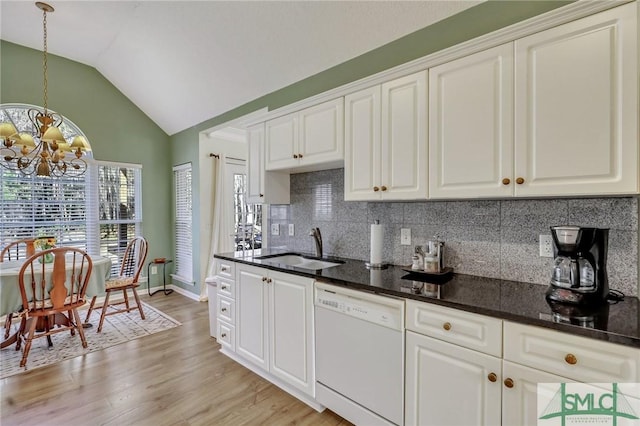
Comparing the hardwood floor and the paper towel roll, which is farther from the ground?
the paper towel roll

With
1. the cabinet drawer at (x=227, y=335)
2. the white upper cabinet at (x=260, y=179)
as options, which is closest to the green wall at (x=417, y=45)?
the white upper cabinet at (x=260, y=179)

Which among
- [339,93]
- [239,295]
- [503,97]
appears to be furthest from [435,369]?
[339,93]

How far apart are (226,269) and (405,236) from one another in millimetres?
1578

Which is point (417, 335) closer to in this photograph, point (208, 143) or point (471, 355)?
point (471, 355)

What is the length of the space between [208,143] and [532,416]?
469cm

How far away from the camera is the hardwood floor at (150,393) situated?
1.97m

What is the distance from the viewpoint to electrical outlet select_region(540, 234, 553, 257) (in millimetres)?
1636

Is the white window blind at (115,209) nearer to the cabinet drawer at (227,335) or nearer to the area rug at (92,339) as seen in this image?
the area rug at (92,339)

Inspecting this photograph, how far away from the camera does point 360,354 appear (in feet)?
5.75

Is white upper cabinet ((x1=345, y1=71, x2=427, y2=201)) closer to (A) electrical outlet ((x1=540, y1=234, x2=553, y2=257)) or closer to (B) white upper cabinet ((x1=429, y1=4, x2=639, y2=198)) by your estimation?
(B) white upper cabinet ((x1=429, y1=4, x2=639, y2=198))

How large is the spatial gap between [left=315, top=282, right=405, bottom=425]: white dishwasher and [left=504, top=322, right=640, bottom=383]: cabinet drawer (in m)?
0.52

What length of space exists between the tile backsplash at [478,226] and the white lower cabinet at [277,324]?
27.3 inches
